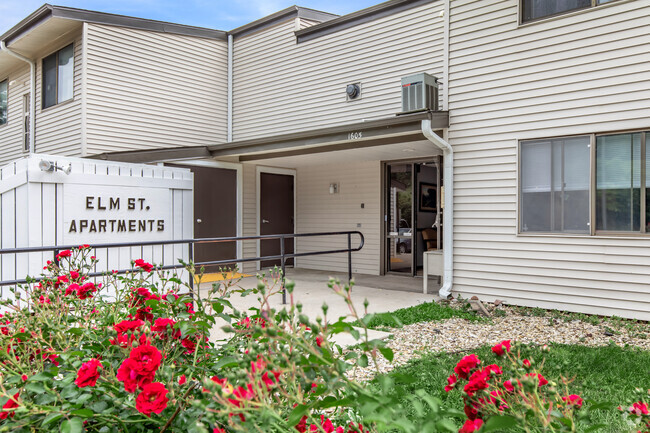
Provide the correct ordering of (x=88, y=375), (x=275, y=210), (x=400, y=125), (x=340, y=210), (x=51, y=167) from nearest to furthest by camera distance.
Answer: (x=88, y=375) → (x=51, y=167) → (x=400, y=125) → (x=340, y=210) → (x=275, y=210)

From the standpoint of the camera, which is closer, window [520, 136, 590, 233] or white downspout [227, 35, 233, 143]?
window [520, 136, 590, 233]

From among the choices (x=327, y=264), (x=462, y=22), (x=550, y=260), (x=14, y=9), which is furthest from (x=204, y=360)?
(x=14, y=9)

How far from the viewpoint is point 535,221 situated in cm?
567

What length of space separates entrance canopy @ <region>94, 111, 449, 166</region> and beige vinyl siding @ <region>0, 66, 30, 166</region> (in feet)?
16.0

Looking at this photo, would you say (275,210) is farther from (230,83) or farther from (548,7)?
(548,7)

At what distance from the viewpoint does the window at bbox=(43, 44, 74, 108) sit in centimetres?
846

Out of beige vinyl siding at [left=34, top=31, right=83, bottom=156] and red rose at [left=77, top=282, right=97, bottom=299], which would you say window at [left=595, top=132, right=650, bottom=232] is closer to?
red rose at [left=77, top=282, right=97, bottom=299]

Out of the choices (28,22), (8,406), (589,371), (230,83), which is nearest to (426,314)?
(589,371)

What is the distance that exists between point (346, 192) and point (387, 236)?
47.8 inches

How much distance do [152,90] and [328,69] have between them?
343cm

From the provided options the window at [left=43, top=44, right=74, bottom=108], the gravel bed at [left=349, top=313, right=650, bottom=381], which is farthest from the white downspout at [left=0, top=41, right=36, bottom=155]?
the gravel bed at [left=349, top=313, right=650, bottom=381]

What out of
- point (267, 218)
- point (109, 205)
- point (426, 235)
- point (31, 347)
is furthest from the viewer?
point (267, 218)

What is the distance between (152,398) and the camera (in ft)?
3.43

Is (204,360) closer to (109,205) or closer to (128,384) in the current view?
(128,384)
